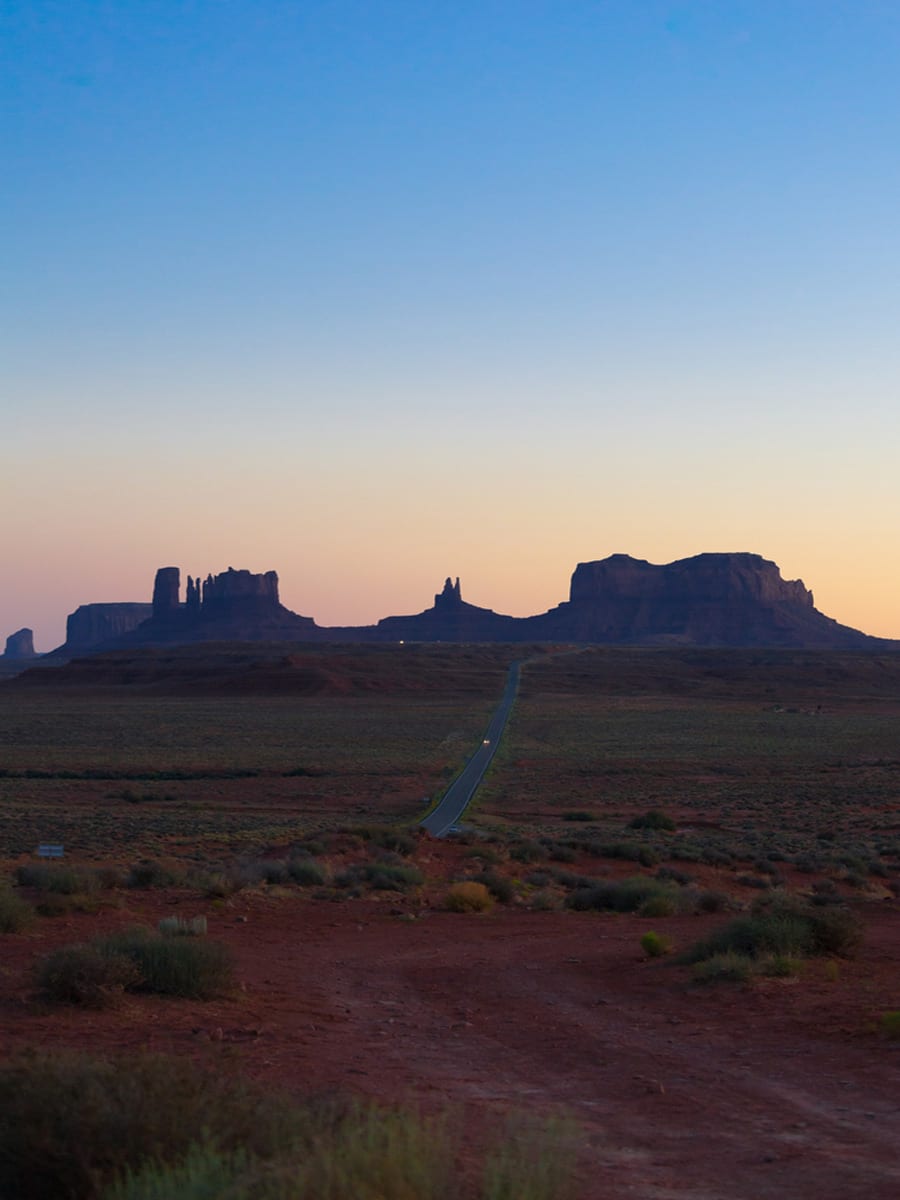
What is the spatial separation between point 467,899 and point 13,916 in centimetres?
682

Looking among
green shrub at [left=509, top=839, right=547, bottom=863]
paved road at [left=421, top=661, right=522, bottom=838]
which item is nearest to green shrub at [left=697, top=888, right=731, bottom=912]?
green shrub at [left=509, top=839, right=547, bottom=863]

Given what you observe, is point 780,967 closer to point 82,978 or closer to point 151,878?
point 82,978

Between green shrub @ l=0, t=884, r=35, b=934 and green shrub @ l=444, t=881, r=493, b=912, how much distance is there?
6.37 m

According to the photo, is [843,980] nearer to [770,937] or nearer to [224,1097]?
[770,937]

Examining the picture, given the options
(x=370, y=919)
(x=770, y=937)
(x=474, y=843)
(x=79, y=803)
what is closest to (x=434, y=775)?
(x=79, y=803)

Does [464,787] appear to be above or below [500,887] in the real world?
below

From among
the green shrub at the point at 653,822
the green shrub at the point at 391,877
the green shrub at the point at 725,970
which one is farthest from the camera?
the green shrub at the point at 653,822

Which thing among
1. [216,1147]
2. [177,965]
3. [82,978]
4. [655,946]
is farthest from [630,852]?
[216,1147]

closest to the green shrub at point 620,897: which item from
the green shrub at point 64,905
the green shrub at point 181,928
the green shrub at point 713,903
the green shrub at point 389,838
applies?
the green shrub at point 713,903

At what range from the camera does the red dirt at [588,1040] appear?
22.3 ft

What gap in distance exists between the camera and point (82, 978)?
392 inches

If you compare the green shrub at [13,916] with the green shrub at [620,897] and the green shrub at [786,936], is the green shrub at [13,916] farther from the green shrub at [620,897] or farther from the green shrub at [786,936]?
the green shrub at [620,897]

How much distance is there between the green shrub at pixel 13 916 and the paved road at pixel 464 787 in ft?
49.7

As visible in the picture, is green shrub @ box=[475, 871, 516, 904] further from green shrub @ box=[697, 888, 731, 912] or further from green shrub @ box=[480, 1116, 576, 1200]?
green shrub @ box=[480, 1116, 576, 1200]
